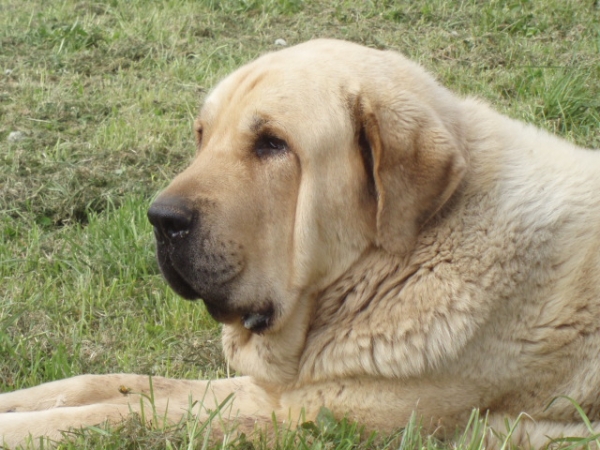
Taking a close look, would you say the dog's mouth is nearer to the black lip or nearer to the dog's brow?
the black lip

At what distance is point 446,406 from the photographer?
332 cm

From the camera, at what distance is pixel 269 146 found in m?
3.38

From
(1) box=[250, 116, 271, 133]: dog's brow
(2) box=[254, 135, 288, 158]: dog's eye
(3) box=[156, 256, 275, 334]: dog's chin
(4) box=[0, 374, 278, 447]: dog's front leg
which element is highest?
(1) box=[250, 116, 271, 133]: dog's brow

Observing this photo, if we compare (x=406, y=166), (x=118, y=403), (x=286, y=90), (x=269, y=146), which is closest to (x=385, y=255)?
(x=406, y=166)

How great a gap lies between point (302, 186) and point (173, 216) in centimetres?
50

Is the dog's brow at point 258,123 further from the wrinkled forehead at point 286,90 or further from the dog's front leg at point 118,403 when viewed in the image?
the dog's front leg at point 118,403

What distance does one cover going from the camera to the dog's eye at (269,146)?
11.0ft

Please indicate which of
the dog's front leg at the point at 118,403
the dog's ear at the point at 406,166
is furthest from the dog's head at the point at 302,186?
the dog's front leg at the point at 118,403

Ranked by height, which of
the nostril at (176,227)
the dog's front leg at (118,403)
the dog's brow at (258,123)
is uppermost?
the dog's brow at (258,123)

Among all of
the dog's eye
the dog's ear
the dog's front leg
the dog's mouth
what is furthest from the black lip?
the dog's ear

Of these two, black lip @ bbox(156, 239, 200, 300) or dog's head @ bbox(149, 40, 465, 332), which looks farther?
black lip @ bbox(156, 239, 200, 300)

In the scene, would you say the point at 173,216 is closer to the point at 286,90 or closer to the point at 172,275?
the point at 172,275

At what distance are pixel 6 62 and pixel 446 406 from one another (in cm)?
587

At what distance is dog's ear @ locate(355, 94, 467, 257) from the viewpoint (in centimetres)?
321
